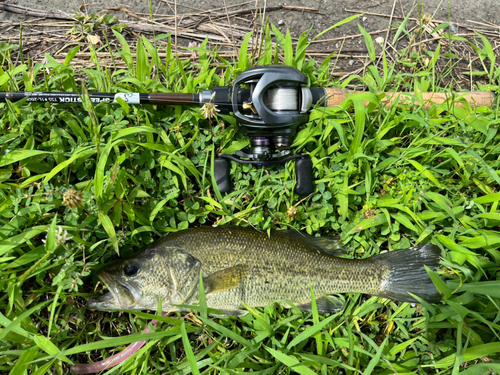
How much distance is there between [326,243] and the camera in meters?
3.15

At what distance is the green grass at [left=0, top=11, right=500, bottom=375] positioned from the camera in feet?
9.20

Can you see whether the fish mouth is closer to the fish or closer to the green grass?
the fish

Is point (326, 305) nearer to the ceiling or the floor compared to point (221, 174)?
nearer to the floor

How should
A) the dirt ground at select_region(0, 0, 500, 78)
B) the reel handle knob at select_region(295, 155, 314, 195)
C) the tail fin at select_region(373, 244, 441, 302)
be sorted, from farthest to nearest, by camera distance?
the dirt ground at select_region(0, 0, 500, 78) → the reel handle knob at select_region(295, 155, 314, 195) → the tail fin at select_region(373, 244, 441, 302)

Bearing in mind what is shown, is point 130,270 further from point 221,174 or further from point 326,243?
point 326,243

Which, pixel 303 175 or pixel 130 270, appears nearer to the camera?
pixel 130 270

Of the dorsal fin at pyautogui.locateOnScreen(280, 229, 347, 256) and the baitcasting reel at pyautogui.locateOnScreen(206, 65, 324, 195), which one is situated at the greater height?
the baitcasting reel at pyautogui.locateOnScreen(206, 65, 324, 195)

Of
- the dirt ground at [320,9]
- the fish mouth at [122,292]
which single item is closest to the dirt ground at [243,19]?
the dirt ground at [320,9]

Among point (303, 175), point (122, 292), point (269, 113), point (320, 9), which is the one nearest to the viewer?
point (122, 292)

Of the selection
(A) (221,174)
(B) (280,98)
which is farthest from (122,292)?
(B) (280,98)

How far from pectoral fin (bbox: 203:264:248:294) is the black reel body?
2.52 ft

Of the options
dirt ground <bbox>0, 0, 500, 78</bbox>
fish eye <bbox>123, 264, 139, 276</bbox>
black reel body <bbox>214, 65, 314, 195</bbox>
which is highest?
dirt ground <bbox>0, 0, 500, 78</bbox>

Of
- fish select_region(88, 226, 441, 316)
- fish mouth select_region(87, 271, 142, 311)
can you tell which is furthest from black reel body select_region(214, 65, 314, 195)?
fish mouth select_region(87, 271, 142, 311)

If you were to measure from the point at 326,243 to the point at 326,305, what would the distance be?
58 cm
